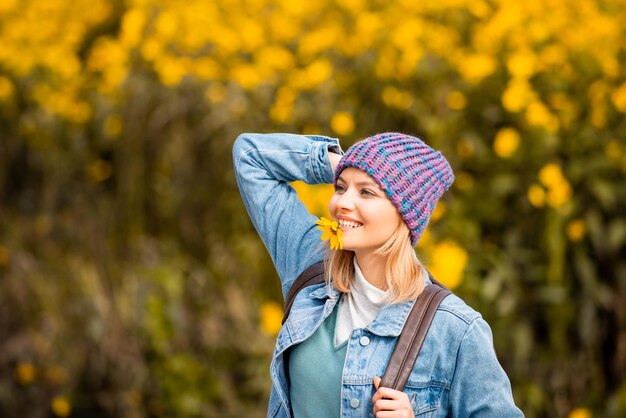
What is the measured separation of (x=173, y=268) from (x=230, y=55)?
3.81 ft

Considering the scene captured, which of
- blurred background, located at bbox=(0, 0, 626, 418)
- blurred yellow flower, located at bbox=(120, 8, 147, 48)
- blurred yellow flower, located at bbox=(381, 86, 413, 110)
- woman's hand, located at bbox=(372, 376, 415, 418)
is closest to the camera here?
woman's hand, located at bbox=(372, 376, 415, 418)

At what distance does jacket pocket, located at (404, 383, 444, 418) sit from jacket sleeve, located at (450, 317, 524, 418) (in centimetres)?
4

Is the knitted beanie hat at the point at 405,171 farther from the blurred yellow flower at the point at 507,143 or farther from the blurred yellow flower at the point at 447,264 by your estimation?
the blurred yellow flower at the point at 507,143

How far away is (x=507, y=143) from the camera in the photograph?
354 centimetres

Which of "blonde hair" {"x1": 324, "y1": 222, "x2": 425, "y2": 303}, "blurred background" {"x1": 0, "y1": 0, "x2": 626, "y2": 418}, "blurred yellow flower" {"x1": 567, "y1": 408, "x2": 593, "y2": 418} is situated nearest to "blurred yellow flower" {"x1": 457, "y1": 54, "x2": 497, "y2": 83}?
"blurred background" {"x1": 0, "y1": 0, "x2": 626, "y2": 418}

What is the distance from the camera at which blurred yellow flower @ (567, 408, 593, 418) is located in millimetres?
3301

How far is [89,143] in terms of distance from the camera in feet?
14.7

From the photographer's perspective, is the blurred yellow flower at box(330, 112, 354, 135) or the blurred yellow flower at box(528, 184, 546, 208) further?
the blurred yellow flower at box(330, 112, 354, 135)

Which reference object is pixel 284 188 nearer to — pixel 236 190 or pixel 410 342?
pixel 410 342

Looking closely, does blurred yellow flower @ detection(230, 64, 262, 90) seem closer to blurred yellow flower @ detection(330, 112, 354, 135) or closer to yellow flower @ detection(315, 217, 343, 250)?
blurred yellow flower @ detection(330, 112, 354, 135)

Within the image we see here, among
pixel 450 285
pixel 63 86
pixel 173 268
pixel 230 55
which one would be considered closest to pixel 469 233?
pixel 450 285

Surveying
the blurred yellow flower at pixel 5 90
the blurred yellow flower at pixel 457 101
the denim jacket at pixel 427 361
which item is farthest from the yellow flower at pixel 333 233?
the blurred yellow flower at pixel 5 90

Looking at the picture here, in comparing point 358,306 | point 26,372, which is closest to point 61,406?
point 26,372

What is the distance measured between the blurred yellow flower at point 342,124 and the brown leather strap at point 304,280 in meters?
1.95
